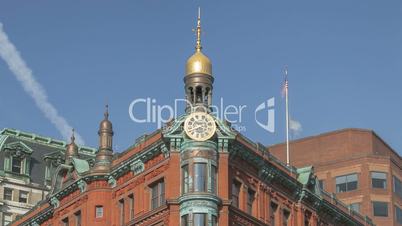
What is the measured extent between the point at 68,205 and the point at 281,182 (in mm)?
18673

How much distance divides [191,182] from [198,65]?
35.2 ft

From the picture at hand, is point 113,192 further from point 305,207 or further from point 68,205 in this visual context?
point 305,207

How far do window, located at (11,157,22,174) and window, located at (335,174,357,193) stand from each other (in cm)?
4101

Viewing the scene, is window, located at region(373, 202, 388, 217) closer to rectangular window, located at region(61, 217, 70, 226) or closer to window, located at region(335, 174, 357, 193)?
window, located at region(335, 174, 357, 193)

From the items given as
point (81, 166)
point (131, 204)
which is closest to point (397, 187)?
point (81, 166)

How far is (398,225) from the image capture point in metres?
140

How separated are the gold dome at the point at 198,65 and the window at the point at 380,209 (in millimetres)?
57877

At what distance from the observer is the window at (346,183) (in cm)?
13988

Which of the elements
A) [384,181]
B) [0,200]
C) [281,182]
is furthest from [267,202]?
[384,181]

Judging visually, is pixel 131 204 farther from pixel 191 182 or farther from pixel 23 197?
pixel 23 197

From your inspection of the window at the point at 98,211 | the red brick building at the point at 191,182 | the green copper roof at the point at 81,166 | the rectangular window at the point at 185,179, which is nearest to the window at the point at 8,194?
the red brick building at the point at 191,182

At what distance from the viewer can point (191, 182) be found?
7975 cm

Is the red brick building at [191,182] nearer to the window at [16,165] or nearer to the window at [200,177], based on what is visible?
the window at [200,177]

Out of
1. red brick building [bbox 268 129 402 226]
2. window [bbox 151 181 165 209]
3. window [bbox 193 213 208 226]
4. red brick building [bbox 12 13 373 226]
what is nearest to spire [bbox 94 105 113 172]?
red brick building [bbox 12 13 373 226]
